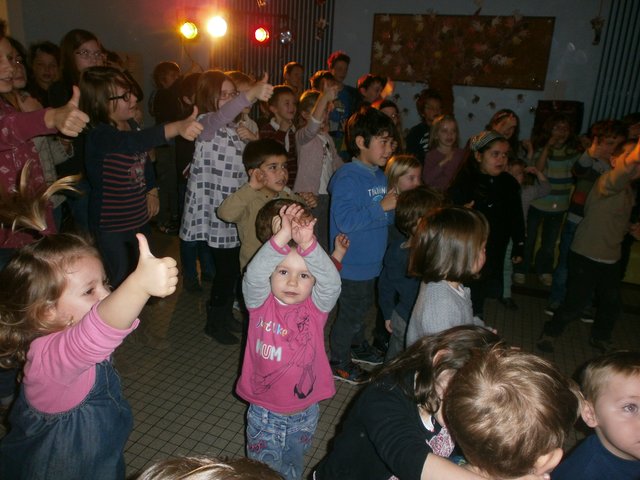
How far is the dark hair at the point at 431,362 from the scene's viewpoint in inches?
49.6

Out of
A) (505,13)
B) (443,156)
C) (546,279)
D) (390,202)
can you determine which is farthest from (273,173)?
(505,13)

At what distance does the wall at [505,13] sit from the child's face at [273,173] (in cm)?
547

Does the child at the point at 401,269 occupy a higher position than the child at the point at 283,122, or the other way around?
the child at the point at 283,122

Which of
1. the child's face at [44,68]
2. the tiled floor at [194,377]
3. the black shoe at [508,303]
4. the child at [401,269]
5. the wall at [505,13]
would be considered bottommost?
the tiled floor at [194,377]

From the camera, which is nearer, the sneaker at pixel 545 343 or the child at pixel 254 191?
the child at pixel 254 191

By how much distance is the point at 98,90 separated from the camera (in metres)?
2.53

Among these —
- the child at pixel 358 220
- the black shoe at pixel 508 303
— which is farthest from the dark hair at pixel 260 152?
the black shoe at pixel 508 303

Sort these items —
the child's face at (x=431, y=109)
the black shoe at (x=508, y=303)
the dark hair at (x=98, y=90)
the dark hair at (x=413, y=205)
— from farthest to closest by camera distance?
the child's face at (x=431, y=109) < the black shoe at (x=508, y=303) < the dark hair at (x=413, y=205) < the dark hair at (x=98, y=90)

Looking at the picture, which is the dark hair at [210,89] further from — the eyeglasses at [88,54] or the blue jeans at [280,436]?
the blue jeans at [280,436]

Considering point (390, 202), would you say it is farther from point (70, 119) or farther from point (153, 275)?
point (153, 275)

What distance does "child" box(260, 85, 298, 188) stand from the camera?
13.3 feet

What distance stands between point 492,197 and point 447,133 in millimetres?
895

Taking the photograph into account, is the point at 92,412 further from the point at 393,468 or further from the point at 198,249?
the point at 198,249

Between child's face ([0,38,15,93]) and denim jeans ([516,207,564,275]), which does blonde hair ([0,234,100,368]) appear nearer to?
child's face ([0,38,15,93])
